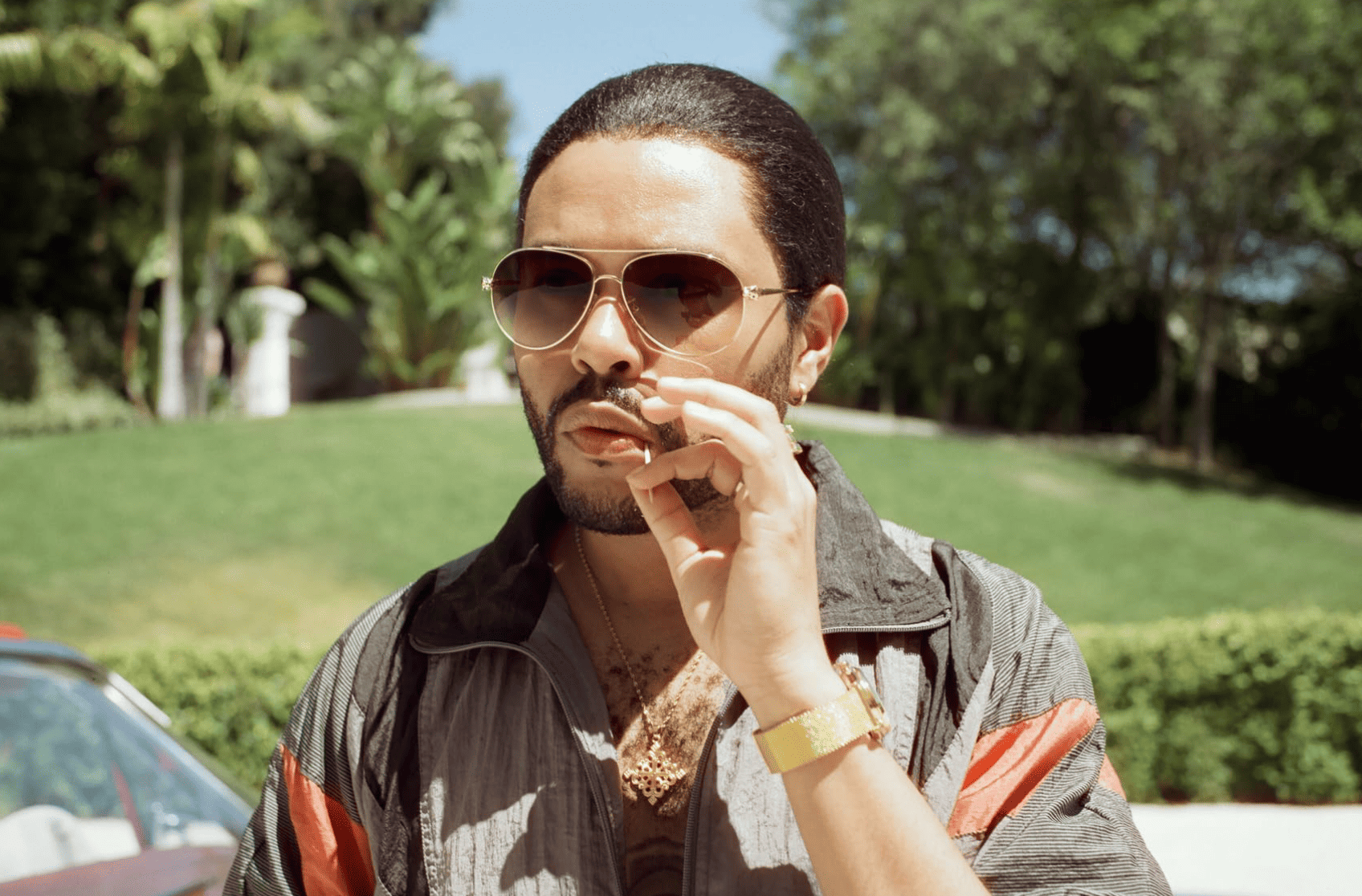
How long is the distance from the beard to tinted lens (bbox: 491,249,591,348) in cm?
10

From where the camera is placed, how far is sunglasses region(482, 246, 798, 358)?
1.66 m

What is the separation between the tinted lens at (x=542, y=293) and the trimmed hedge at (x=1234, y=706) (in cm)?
637

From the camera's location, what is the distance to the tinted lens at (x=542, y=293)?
5.60 feet

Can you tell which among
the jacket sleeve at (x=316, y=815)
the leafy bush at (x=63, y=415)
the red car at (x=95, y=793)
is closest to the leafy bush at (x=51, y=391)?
the leafy bush at (x=63, y=415)

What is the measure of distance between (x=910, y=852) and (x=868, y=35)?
26197mm

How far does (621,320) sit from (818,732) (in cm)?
67

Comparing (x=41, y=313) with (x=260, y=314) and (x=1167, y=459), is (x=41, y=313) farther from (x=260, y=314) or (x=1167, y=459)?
(x=1167, y=459)

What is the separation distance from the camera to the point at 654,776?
1781 mm

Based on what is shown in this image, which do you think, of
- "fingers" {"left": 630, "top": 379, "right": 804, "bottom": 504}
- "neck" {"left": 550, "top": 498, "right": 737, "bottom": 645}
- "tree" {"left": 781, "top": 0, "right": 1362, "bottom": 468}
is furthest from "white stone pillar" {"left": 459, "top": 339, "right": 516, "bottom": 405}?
"fingers" {"left": 630, "top": 379, "right": 804, "bottom": 504}

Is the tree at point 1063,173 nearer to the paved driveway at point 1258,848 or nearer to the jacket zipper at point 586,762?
the paved driveway at point 1258,848

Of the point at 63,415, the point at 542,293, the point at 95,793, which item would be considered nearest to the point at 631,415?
the point at 542,293

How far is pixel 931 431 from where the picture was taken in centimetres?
2545

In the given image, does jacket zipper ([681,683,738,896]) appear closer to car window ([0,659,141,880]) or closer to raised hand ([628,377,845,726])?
raised hand ([628,377,845,726])

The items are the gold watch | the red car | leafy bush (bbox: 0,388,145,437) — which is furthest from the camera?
leafy bush (bbox: 0,388,145,437)
